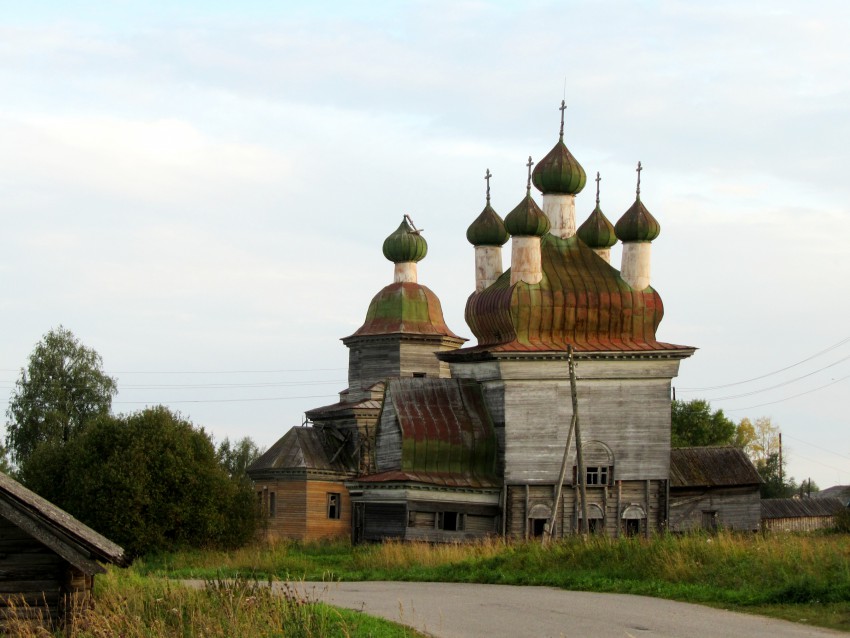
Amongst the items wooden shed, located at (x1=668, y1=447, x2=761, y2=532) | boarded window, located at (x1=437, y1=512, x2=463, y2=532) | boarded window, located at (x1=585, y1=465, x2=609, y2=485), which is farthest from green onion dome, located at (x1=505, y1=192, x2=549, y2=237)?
wooden shed, located at (x1=668, y1=447, x2=761, y2=532)

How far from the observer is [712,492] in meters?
44.1

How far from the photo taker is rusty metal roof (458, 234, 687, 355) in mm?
40625

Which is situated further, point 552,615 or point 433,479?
point 433,479

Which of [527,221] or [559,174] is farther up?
[559,174]

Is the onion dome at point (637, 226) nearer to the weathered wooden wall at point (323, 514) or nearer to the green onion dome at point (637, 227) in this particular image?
the green onion dome at point (637, 227)

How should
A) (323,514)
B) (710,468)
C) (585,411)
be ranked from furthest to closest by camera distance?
(323,514), (710,468), (585,411)

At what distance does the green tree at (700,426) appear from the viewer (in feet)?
237

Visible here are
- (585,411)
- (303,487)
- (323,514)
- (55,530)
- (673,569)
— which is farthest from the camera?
(323,514)

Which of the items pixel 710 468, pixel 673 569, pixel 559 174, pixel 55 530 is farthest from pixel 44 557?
pixel 710 468

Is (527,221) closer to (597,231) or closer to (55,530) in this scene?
(597,231)

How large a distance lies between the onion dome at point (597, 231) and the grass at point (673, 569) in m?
19.3

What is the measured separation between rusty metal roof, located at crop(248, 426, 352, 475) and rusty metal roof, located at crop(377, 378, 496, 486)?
1218 centimetres

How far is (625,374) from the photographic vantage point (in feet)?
132

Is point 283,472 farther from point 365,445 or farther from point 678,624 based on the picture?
point 678,624
